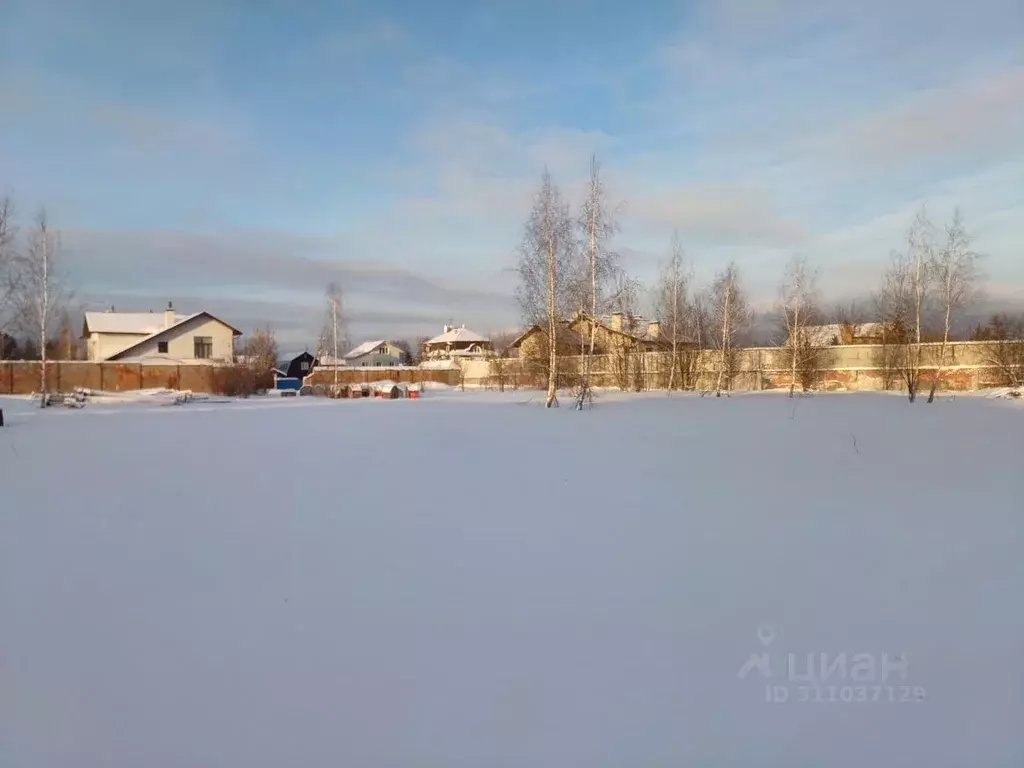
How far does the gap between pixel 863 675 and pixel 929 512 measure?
341 cm

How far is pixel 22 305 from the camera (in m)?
25.4

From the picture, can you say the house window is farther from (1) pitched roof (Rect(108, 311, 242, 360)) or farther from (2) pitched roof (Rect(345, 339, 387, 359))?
(2) pitched roof (Rect(345, 339, 387, 359))

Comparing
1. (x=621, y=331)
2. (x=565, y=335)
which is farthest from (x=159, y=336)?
(x=621, y=331)

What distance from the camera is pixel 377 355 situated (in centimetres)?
8531

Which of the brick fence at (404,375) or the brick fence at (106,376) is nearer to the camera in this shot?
the brick fence at (106,376)

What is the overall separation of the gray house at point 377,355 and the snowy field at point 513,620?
76346mm

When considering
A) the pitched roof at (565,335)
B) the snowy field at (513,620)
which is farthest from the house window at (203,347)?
the snowy field at (513,620)

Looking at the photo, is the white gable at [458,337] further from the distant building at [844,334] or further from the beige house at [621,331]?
the beige house at [621,331]

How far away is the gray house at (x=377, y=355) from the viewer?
269 ft

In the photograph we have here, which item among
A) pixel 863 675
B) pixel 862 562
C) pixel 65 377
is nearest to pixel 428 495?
pixel 862 562

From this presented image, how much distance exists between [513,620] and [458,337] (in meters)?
76.1

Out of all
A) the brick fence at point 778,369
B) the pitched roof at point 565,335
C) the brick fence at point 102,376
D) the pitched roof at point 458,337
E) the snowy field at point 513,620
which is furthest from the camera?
the pitched roof at point 458,337

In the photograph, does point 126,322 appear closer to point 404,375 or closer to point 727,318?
point 404,375

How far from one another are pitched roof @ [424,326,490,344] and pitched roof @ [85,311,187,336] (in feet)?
109
